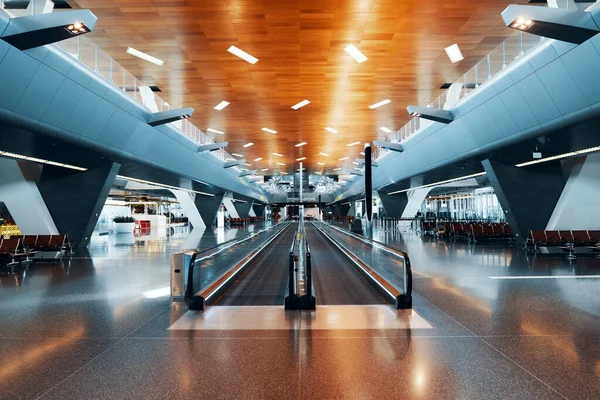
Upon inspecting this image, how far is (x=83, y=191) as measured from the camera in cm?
1661

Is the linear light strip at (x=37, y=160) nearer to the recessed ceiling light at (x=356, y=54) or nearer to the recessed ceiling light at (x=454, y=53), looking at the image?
the recessed ceiling light at (x=356, y=54)

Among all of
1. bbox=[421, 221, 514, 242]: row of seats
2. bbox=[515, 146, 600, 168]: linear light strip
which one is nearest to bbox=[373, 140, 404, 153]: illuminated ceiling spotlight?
bbox=[421, 221, 514, 242]: row of seats

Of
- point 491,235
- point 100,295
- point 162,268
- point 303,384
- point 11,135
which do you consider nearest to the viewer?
point 303,384

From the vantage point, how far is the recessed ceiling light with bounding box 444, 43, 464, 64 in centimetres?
1023

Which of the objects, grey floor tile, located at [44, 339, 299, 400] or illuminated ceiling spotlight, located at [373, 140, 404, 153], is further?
illuminated ceiling spotlight, located at [373, 140, 404, 153]

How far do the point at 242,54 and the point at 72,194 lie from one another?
10.8 meters

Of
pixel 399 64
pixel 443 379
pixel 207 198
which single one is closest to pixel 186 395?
pixel 443 379

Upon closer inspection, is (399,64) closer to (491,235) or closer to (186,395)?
(186,395)

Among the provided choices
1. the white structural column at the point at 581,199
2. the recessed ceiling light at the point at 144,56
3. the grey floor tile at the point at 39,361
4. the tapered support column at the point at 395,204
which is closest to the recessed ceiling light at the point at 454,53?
the recessed ceiling light at the point at 144,56

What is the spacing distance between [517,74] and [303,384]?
35.6 feet

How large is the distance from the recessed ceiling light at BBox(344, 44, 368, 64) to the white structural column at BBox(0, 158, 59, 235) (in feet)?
45.1

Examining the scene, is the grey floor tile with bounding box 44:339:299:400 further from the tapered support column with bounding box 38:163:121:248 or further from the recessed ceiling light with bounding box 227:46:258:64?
the tapered support column with bounding box 38:163:121:248

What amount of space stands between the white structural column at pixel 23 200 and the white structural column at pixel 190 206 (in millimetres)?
19439

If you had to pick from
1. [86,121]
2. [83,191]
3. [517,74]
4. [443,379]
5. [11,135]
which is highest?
[517,74]
